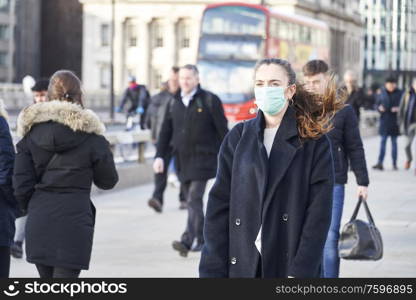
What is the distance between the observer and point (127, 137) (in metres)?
18.6

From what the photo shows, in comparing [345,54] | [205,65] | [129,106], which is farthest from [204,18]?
[345,54]

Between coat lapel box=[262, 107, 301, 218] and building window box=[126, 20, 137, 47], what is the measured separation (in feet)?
365

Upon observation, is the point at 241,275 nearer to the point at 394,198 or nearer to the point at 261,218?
the point at 261,218

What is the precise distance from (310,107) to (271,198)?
0.51 m

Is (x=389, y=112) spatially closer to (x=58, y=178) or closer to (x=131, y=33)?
(x=58, y=178)

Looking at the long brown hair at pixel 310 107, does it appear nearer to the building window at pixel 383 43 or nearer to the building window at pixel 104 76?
the building window at pixel 104 76

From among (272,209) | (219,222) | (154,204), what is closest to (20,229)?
(154,204)

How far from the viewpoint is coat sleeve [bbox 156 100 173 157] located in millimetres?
11711

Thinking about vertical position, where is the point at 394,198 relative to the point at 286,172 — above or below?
below

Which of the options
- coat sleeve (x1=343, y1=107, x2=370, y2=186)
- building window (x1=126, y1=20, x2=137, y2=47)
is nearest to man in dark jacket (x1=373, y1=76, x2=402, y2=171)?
coat sleeve (x1=343, y1=107, x2=370, y2=186)

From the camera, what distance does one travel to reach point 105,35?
371 feet

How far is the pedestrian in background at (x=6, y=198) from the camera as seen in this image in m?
6.98

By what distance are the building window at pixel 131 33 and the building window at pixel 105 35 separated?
364 centimetres

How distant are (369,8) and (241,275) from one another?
470ft
